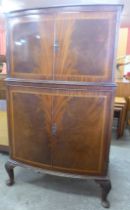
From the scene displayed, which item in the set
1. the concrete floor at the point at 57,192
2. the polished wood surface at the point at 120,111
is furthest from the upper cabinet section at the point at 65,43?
the polished wood surface at the point at 120,111

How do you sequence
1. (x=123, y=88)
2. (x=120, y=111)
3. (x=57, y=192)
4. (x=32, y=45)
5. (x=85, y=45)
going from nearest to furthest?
1. (x=85, y=45)
2. (x=32, y=45)
3. (x=57, y=192)
4. (x=120, y=111)
5. (x=123, y=88)

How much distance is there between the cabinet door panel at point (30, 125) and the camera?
→ 4.97 feet

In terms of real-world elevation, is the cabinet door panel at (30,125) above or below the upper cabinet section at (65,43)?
below

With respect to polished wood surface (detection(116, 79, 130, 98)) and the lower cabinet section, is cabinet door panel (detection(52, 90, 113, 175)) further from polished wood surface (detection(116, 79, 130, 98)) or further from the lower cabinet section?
polished wood surface (detection(116, 79, 130, 98))

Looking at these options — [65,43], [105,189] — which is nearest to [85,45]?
[65,43]

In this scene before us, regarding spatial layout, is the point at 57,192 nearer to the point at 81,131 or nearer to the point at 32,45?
the point at 81,131

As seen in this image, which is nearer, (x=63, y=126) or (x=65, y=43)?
(x=65, y=43)

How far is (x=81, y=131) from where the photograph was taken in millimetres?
1484

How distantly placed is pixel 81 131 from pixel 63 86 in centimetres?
38

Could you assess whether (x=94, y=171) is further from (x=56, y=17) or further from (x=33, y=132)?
(x=56, y=17)

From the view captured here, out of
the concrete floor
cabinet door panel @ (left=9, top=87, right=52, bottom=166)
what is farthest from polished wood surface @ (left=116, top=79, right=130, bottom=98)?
cabinet door panel @ (left=9, top=87, right=52, bottom=166)

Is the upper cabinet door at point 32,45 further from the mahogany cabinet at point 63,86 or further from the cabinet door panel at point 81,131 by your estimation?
the cabinet door panel at point 81,131

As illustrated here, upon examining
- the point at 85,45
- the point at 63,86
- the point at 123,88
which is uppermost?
the point at 85,45

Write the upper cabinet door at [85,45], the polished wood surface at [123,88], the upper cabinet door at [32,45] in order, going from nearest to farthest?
the upper cabinet door at [85,45] → the upper cabinet door at [32,45] → the polished wood surface at [123,88]
